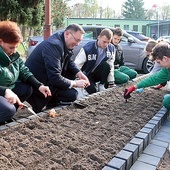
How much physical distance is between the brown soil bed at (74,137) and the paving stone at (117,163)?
0.07m

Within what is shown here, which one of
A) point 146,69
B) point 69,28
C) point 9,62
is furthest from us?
point 146,69

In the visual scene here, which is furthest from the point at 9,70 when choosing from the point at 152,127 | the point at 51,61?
the point at 152,127

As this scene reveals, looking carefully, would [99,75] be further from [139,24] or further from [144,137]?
[139,24]

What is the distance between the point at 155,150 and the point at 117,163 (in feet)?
2.31

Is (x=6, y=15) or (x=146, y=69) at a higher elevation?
(x=6, y=15)

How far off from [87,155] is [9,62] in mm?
1340

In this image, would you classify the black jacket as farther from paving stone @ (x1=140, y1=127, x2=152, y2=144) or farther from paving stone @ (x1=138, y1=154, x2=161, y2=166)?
paving stone @ (x1=138, y1=154, x2=161, y2=166)

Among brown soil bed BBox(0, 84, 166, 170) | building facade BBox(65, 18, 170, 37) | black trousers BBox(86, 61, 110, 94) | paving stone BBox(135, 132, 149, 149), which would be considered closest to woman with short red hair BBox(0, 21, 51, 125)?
brown soil bed BBox(0, 84, 166, 170)

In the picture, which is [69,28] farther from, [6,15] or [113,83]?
[6,15]

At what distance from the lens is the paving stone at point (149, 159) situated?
2.42 meters

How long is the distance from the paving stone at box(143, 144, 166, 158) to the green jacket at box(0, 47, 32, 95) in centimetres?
159

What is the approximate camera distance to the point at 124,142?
2.61 m

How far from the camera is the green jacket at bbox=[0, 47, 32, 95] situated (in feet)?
9.33

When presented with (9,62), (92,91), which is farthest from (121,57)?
(9,62)
